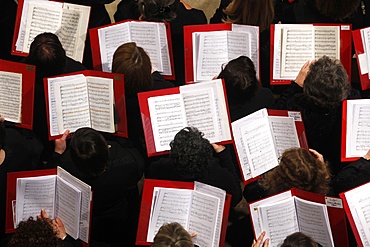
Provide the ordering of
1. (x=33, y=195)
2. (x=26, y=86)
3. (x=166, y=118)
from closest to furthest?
(x=33, y=195) → (x=166, y=118) → (x=26, y=86)

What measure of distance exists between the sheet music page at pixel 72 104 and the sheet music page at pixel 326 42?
5.59 feet

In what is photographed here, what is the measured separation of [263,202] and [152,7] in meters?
1.77

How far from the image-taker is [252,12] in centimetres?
450

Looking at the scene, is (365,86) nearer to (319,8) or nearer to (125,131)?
(319,8)

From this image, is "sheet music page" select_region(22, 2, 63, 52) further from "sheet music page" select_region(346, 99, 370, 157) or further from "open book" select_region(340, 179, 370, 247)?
"open book" select_region(340, 179, 370, 247)

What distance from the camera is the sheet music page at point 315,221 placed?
133 inches

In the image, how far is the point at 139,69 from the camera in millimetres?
4000

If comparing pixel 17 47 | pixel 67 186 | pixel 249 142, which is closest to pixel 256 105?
pixel 249 142

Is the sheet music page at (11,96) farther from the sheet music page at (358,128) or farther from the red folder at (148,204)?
the sheet music page at (358,128)

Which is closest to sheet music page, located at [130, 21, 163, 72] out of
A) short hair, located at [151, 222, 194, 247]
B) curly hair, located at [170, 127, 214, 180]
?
curly hair, located at [170, 127, 214, 180]

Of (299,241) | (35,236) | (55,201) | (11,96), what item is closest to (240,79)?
(299,241)

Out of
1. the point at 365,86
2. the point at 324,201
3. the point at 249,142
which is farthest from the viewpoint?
the point at 365,86

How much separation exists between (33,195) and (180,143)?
0.92 metres

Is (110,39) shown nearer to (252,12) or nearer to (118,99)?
(118,99)
